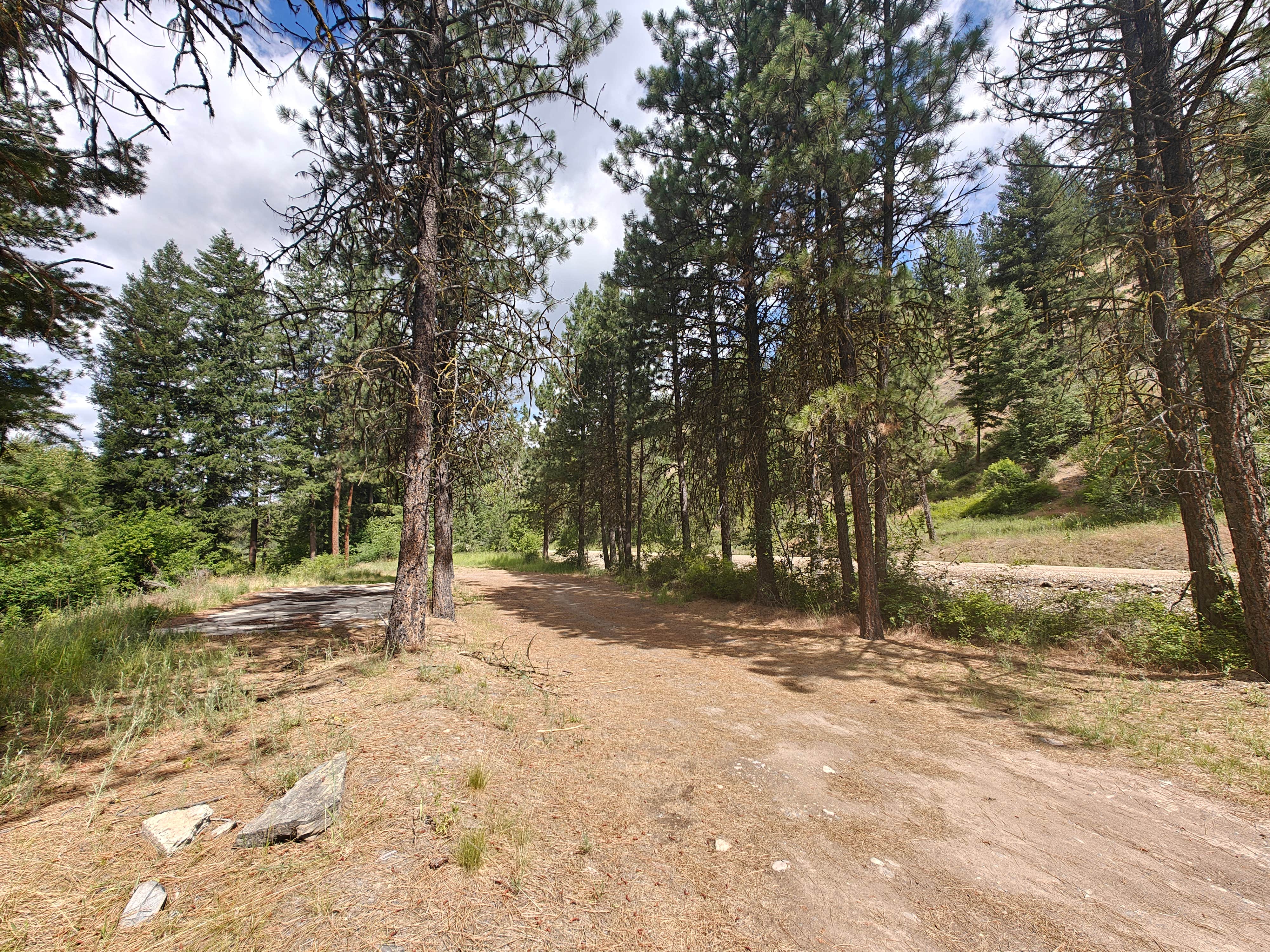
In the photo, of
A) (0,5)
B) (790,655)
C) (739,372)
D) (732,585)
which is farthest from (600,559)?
(0,5)

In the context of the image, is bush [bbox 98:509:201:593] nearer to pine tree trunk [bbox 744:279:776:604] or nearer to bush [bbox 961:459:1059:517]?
pine tree trunk [bbox 744:279:776:604]

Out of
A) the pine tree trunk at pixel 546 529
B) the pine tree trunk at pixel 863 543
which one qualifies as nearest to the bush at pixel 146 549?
the pine tree trunk at pixel 546 529

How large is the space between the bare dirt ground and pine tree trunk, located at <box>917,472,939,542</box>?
408cm

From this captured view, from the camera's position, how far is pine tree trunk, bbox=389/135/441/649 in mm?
6242

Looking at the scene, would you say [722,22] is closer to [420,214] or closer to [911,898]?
[420,214]

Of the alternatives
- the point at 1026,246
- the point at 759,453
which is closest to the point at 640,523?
the point at 759,453

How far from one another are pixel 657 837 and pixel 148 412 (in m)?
27.6

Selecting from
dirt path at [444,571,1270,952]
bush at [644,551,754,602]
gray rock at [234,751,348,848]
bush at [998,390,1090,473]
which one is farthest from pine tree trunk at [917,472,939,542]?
gray rock at [234,751,348,848]

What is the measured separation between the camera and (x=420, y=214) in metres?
6.75

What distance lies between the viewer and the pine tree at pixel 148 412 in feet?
65.5

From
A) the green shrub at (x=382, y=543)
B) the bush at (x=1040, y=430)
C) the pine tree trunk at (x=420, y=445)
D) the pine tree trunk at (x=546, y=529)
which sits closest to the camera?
the pine tree trunk at (x=420, y=445)

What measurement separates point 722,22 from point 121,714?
15.2m

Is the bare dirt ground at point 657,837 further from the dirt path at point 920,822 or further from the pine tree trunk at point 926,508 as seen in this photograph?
the pine tree trunk at point 926,508

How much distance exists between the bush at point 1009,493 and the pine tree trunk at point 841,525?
20493 millimetres
